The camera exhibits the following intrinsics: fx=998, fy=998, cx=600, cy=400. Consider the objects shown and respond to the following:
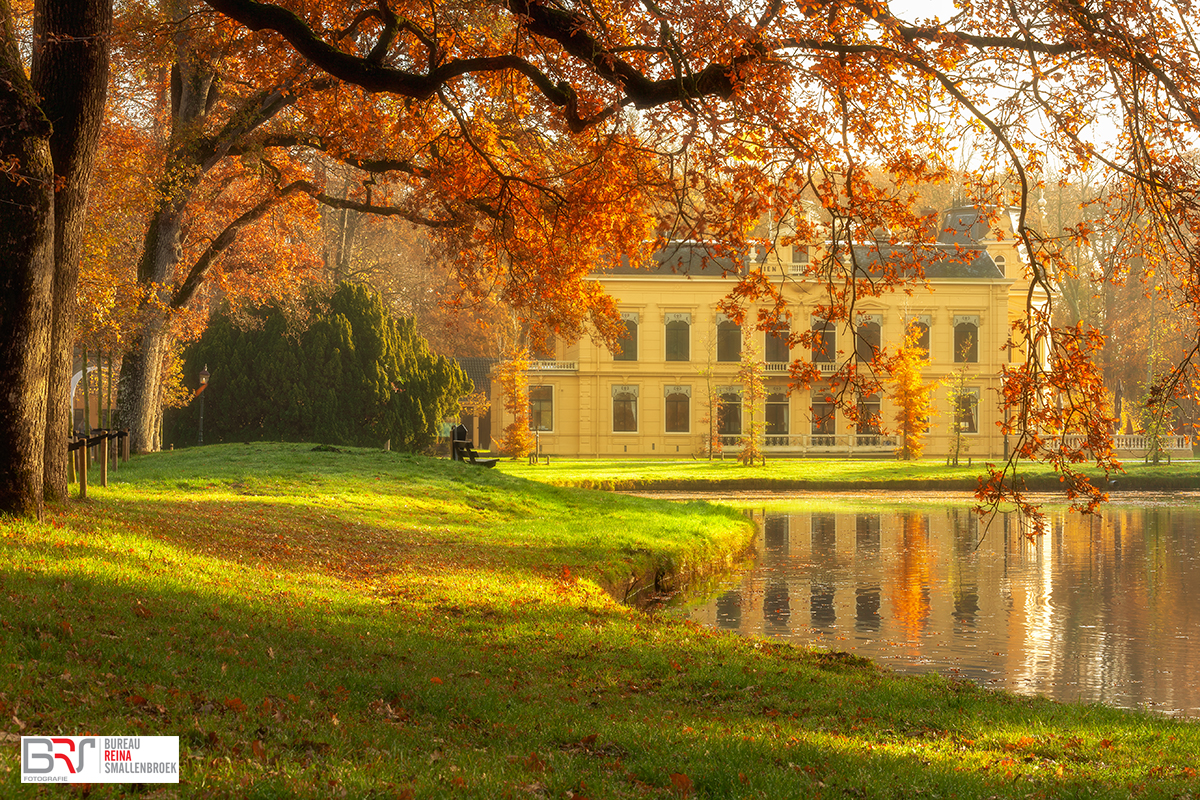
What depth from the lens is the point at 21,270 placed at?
8586 mm

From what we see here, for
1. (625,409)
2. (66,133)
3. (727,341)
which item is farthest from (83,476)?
(727,341)

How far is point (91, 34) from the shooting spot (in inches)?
360

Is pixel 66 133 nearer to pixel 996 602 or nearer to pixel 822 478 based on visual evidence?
pixel 996 602

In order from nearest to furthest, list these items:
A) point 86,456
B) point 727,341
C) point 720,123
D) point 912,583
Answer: point 720,123
point 86,456
point 912,583
point 727,341

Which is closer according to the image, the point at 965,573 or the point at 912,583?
the point at 912,583

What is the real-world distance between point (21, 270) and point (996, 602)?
1177 centimetres

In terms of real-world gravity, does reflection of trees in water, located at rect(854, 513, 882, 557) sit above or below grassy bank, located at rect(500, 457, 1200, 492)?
below

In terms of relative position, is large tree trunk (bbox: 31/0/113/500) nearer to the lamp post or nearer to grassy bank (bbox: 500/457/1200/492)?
the lamp post

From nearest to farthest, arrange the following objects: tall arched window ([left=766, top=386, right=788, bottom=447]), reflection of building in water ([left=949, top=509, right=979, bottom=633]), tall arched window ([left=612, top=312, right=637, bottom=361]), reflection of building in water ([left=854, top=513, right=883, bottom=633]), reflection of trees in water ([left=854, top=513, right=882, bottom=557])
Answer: reflection of building in water ([left=854, top=513, right=883, bottom=633]), reflection of building in water ([left=949, top=509, right=979, bottom=633]), reflection of trees in water ([left=854, top=513, right=882, bottom=557]), tall arched window ([left=612, top=312, right=637, bottom=361]), tall arched window ([left=766, top=386, right=788, bottom=447])

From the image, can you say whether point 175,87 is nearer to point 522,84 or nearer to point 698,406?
point 522,84

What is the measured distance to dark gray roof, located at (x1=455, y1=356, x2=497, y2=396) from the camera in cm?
4988

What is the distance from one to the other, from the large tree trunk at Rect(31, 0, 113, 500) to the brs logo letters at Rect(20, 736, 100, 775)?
19.6 feet

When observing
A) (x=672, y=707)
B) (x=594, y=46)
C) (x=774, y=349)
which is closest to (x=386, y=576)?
(x=672, y=707)

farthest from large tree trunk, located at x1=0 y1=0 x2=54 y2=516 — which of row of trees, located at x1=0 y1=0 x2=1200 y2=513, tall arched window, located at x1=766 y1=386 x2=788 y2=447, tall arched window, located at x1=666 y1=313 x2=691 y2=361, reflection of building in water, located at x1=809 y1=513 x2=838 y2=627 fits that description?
tall arched window, located at x1=766 y1=386 x2=788 y2=447
